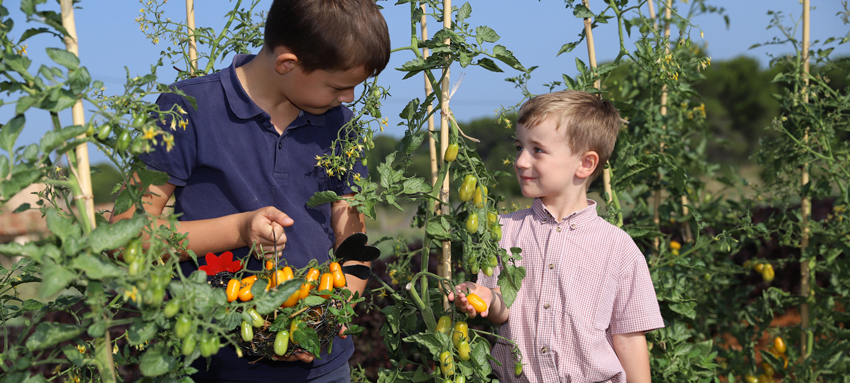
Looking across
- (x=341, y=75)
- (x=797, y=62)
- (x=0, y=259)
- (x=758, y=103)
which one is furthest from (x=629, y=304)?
(x=758, y=103)

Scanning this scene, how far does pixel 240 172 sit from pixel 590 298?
3.11 feet

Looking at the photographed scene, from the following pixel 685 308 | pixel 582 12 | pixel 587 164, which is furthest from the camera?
pixel 685 308

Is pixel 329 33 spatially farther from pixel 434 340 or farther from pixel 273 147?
pixel 434 340

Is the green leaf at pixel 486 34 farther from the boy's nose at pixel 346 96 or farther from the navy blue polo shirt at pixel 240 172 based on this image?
the navy blue polo shirt at pixel 240 172

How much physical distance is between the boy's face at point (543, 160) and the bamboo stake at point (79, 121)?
100cm

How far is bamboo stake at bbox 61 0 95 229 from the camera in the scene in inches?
37.9

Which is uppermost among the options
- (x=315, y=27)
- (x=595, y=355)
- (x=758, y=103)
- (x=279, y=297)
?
(x=315, y=27)

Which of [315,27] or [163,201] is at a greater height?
[315,27]

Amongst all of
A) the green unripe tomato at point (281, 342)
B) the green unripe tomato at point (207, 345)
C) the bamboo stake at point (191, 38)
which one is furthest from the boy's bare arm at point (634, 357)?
the bamboo stake at point (191, 38)

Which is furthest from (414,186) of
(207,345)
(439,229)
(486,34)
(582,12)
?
(582,12)

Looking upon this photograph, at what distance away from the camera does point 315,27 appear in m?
1.33

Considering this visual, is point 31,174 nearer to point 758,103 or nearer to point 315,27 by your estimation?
point 315,27

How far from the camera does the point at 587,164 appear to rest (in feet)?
5.53

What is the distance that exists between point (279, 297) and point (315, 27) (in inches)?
24.9
